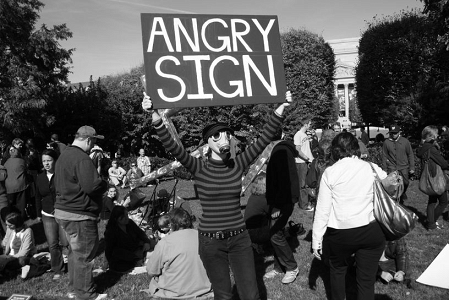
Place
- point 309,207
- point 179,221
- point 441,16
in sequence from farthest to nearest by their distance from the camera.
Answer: point 441,16, point 309,207, point 179,221

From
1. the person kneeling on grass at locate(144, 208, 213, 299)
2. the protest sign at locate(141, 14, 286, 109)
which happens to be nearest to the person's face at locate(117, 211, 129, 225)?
the person kneeling on grass at locate(144, 208, 213, 299)

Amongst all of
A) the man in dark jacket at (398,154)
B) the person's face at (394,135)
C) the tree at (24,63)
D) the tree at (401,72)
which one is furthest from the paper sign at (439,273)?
the tree at (24,63)

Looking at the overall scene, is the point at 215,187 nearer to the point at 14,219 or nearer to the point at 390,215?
the point at 390,215

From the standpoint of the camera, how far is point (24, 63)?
1708cm

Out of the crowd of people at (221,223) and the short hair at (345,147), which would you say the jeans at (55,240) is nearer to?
the crowd of people at (221,223)

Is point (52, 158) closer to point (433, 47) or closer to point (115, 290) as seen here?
point (115, 290)

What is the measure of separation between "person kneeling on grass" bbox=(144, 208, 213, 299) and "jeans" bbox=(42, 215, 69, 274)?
1.85m

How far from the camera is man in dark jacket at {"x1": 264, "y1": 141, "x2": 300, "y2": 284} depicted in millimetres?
4812

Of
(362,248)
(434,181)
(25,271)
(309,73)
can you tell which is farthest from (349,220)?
(309,73)

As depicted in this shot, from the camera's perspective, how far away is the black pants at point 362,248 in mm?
3205

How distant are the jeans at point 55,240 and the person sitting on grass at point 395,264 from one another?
14.0 feet

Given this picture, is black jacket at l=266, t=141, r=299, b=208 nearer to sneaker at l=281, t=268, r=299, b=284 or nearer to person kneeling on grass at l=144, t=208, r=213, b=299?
sneaker at l=281, t=268, r=299, b=284

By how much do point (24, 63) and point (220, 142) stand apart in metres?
17.0

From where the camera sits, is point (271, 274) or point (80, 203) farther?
point (271, 274)
